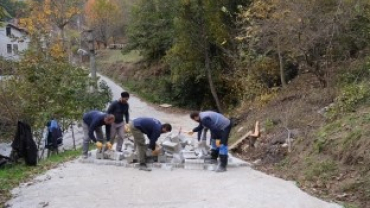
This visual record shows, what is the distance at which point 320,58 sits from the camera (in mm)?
15930

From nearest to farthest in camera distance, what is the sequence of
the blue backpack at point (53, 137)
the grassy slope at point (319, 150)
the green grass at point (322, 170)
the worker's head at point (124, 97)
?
1. the grassy slope at point (319, 150)
2. the green grass at point (322, 170)
3. the worker's head at point (124, 97)
4. the blue backpack at point (53, 137)

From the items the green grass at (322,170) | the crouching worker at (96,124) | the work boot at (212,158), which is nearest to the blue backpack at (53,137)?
the crouching worker at (96,124)

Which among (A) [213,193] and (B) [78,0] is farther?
(B) [78,0]

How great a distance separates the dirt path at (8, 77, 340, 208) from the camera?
27.6 ft

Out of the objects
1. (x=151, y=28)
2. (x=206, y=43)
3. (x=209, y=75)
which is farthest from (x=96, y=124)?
(x=151, y=28)

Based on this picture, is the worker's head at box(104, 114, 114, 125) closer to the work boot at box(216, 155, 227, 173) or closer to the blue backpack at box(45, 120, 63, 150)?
the work boot at box(216, 155, 227, 173)

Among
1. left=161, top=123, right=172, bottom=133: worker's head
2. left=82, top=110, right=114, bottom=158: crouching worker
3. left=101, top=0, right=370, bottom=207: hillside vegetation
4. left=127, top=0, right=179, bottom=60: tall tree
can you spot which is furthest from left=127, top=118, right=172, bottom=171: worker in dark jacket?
left=127, top=0, right=179, bottom=60: tall tree

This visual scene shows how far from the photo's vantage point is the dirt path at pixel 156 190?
841 cm

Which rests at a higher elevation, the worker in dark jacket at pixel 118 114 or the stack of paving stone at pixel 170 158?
the worker in dark jacket at pixel 118 114

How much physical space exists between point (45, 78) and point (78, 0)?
78.9ft

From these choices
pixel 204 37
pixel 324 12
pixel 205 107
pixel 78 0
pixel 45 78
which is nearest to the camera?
pixel 324 12

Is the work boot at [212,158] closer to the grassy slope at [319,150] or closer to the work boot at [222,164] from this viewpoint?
the work boot at [222,164]

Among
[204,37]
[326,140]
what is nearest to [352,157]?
[326,140]

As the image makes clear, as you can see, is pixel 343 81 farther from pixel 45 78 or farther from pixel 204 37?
pixel 204 37
